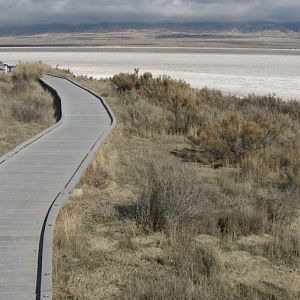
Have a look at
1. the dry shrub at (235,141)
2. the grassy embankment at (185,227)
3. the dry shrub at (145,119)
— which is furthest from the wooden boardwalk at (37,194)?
the dry shrub at (235,141)

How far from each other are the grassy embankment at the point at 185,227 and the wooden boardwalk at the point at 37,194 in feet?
0.93

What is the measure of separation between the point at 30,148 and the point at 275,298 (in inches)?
250

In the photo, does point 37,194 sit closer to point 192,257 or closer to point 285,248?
point 192,257

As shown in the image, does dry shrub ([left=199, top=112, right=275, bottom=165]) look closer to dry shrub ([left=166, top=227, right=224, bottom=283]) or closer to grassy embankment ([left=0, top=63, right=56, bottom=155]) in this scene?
grassy embankment ([left=0, top=63, right=56, bottom=155])

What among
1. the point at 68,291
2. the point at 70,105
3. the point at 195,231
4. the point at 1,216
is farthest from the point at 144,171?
the point at 70,105

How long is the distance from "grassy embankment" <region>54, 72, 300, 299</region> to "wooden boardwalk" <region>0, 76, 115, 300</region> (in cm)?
28

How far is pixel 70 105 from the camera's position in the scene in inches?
678

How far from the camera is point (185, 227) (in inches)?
276

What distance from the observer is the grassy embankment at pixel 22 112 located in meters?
13.5

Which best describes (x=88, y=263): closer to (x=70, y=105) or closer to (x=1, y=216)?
(x=1, y=216)

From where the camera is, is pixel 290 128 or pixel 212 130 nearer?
pixel 212 130

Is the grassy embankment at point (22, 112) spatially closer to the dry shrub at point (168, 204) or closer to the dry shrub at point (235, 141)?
the dry shrub at point (235, 141)

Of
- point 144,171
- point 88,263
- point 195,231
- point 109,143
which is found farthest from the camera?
point 109,143

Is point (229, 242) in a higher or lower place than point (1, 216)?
lower
